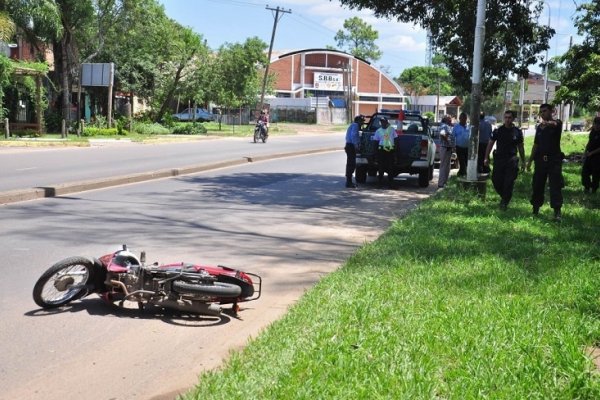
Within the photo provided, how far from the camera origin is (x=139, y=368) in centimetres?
467

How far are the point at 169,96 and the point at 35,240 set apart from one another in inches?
1585

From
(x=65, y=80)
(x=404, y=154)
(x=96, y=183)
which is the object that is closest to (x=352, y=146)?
(x=404, y=154)

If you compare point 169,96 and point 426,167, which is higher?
point 169,96

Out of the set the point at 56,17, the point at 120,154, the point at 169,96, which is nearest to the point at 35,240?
the point at 120,154

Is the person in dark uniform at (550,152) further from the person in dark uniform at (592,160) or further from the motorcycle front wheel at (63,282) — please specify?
the motorcycle front wheel at (63,282)

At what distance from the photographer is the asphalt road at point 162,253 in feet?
15.1

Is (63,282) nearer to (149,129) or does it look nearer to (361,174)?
(361,174)

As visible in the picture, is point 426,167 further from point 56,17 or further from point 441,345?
point 56,17

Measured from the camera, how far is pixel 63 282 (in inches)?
230

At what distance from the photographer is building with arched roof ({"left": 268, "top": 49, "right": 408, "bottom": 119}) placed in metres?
94.6

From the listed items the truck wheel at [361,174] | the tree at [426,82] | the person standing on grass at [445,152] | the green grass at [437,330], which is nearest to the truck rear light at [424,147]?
the person standing on grass at [445,152]

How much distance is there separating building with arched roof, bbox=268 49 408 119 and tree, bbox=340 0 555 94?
240 ft

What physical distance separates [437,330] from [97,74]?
34607 millimetres

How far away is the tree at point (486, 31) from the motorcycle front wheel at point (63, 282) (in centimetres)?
1242
